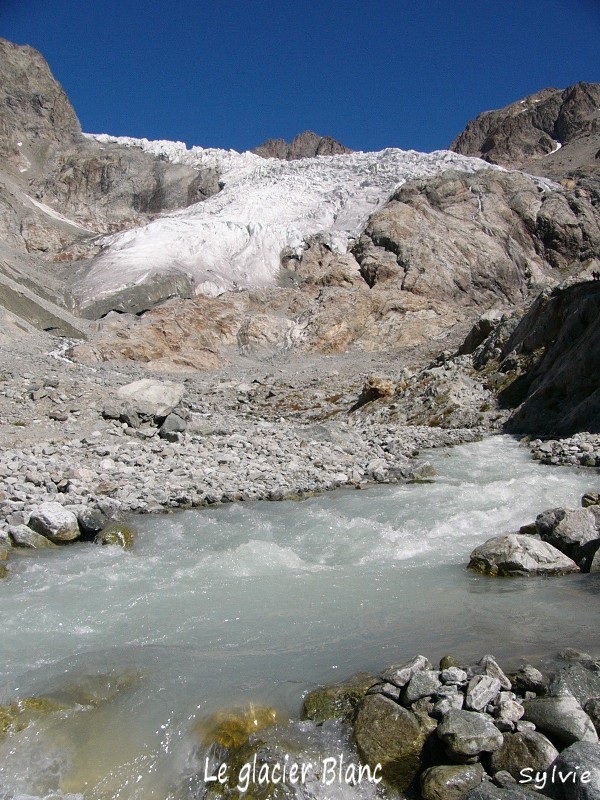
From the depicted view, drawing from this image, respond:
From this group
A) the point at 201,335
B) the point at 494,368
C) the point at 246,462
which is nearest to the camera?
the point at 246,462

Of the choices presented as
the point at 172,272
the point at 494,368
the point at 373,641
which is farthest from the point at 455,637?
the point at 172,272

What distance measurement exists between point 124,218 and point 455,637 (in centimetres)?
8703

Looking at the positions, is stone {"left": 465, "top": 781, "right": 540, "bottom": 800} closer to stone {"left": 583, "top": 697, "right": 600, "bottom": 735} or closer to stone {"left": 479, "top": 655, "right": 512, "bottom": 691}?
stone {"left": 583, "top": 697, "right": 600, "bottom": 735}

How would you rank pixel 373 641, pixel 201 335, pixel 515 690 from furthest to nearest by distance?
pixel 201 335 < pixel 373 641 < pixel 515 690

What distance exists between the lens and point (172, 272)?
54.8m

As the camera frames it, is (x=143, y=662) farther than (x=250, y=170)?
No

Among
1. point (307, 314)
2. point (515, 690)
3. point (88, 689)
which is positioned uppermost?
point (307, 314)

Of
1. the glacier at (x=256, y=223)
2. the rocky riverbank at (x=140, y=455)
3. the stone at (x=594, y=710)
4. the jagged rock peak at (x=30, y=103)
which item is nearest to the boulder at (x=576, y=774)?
the stone at (x=594, y=710)

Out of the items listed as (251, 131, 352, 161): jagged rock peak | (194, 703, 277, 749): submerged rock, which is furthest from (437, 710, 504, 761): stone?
(251, 131, 352, 161): jagged rock peak

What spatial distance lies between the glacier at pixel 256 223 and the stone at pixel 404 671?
4912 centimetres

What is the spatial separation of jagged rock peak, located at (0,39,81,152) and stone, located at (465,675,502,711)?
333ft

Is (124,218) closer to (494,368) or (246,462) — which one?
(494,368)

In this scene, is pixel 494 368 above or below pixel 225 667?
above

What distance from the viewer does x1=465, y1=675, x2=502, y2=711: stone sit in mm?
3783
